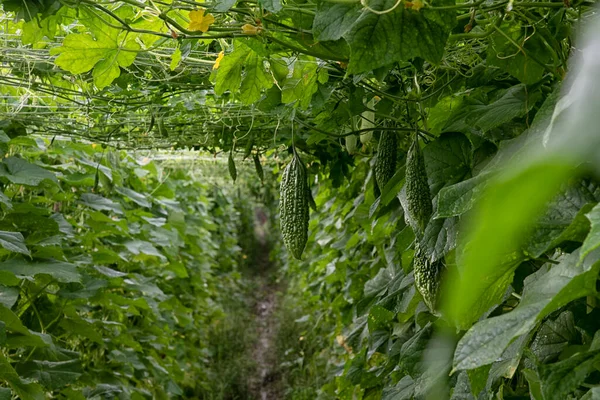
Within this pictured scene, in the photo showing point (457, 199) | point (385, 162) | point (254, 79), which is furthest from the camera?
point (385, 162)

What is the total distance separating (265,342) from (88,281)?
6064mm

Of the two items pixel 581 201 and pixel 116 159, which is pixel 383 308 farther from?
pixel 116 159

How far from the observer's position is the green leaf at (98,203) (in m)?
3.52

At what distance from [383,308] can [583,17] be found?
1.00 meters

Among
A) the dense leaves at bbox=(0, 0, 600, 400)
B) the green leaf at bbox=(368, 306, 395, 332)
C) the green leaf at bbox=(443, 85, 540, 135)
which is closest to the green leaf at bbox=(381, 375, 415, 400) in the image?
the dense leaves at bbox=(0, 0, 600, 400)

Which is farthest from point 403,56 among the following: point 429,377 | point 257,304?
point 257,304

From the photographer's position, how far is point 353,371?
2.66 meters

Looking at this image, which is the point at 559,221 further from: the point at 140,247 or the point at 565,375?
the point at 140,247

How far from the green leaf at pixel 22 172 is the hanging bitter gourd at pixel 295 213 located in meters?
1.46

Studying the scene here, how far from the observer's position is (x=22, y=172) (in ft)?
9.09

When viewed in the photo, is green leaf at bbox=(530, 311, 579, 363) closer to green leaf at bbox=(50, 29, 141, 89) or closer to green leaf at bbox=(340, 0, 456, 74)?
green leaf at bbox=(340, 0, 456, 74)

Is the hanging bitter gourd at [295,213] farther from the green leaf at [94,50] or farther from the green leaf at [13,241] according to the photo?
the green leaf at [13,241]

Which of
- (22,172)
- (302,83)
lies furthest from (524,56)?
(22,172)

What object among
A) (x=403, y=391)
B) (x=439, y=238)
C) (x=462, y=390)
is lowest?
(x=403, y=391)
